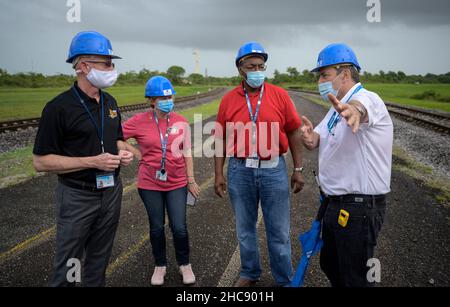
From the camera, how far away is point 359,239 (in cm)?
243

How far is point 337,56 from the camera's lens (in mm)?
2543

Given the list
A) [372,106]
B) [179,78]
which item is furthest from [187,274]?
[179,78]

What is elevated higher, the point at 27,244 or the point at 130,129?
the point at 130,129

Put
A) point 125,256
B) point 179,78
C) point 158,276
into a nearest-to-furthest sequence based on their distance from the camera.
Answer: point 158,276 → point 125,256 → point 179,78

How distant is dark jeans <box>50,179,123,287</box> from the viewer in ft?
8.57

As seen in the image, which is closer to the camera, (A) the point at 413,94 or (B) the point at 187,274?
(B) the point at 187,274

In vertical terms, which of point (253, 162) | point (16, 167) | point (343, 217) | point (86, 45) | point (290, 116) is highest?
point (86, 45)

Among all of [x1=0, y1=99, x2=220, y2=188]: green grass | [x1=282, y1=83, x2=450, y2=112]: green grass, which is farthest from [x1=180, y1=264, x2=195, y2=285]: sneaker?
[x1=282, y1=83, x2=450, y2=112]: green grass

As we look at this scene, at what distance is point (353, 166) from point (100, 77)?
233 cm

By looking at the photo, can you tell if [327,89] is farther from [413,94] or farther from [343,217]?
[413,94]

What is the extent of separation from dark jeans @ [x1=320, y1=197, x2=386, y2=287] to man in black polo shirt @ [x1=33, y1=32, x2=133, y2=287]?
1964 millimetres
